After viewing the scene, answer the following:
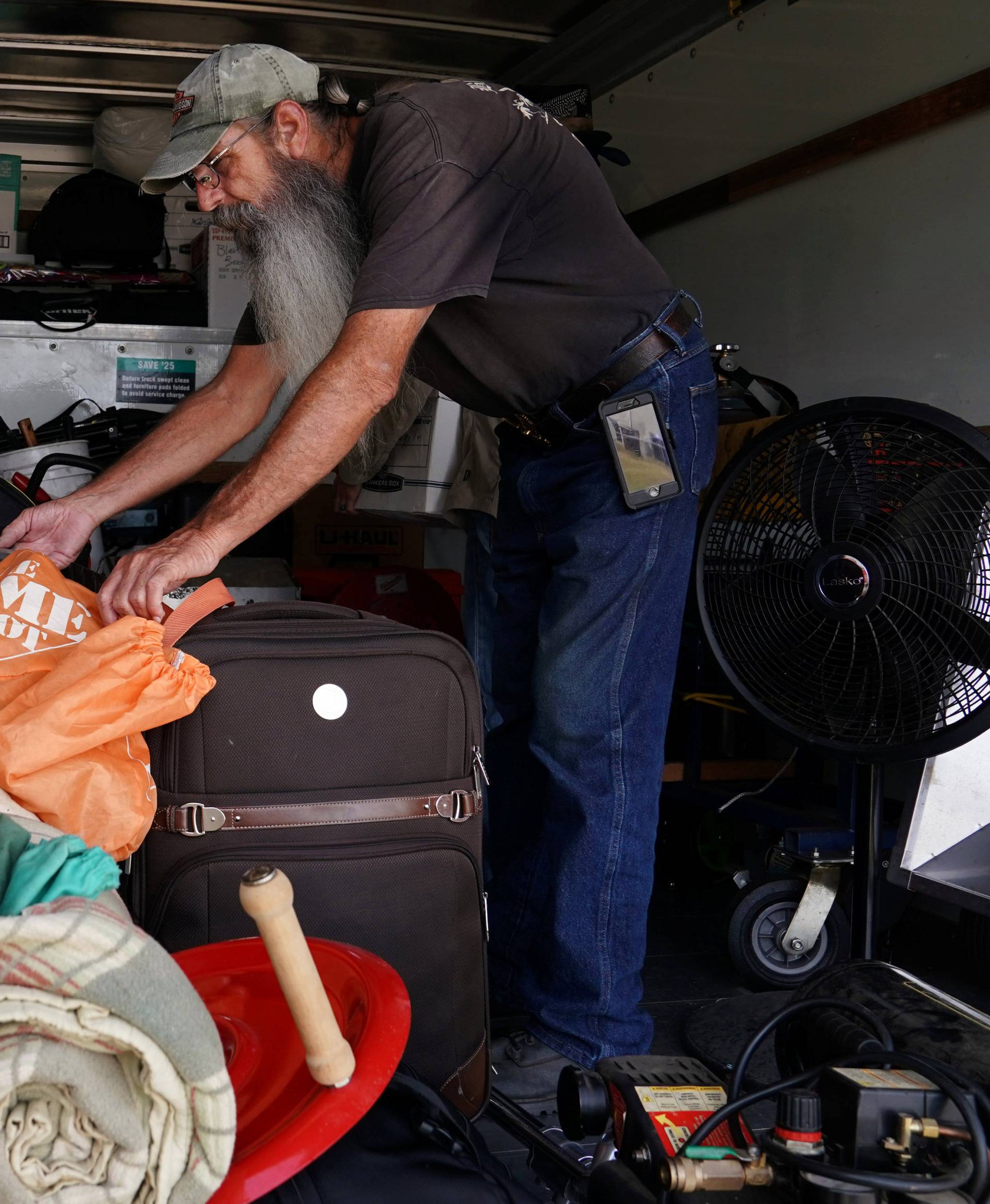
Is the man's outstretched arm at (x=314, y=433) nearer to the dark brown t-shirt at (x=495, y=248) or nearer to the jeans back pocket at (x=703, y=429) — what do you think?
the dark brown t-shirt at (x=495, y=248)

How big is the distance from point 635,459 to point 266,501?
0.63m

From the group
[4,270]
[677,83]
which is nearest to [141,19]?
[4,270]

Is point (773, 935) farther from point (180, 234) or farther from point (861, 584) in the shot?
point (180, 234)

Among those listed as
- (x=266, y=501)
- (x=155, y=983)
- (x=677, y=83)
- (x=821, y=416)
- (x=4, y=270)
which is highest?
(x=677, y=83)

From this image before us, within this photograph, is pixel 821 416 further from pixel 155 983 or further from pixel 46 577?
pixel 155 983

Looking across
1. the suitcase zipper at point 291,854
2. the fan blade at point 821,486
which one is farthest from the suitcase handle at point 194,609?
the fan blade at point 821,486

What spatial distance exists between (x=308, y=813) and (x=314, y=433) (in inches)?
19.0

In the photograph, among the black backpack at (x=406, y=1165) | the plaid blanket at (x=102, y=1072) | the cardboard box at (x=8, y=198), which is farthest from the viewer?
→ the cardboard box at (x=8, y=198)

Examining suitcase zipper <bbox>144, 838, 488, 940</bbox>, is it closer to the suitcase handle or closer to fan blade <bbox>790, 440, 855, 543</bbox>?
the suitcase handle

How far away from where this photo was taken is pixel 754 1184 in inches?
36.5

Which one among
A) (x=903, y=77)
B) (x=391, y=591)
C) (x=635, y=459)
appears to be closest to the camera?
(x=635, y=459)

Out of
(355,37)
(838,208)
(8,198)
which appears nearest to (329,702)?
(838,208)

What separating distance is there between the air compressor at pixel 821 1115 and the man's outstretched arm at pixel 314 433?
2.47 ft

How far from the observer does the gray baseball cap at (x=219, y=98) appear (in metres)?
1.74
